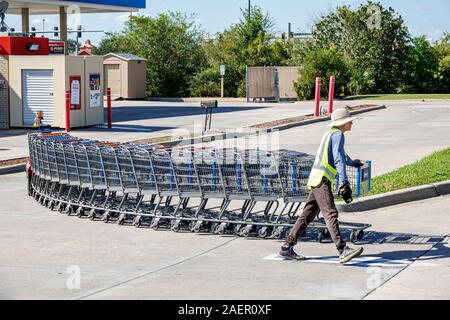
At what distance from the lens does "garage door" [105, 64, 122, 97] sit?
48.3 m

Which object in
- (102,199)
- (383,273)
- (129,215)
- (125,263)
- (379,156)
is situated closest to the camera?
(383,273)

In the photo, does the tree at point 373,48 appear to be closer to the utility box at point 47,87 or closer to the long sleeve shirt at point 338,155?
the utility box at point 47,87

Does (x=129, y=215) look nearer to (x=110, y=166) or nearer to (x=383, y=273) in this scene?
(x=110, y=166)

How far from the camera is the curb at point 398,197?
44.7 feet

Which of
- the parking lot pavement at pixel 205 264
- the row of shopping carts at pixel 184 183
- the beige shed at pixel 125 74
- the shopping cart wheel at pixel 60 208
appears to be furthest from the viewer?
the beige shed at pixel 125 74

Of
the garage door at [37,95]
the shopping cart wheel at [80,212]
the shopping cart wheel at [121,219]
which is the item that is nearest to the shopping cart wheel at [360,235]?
the shopping cart wheel at [121,219]

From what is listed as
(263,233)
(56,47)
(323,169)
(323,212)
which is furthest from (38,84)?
(323,212)

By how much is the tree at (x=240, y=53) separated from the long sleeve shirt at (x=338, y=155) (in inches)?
1561

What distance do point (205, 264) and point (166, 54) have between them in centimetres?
4341

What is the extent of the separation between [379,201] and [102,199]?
4.34 m

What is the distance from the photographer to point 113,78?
160 feet

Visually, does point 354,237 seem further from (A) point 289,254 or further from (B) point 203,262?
(B) point 203,262

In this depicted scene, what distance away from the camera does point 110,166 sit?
13258 millimetres
